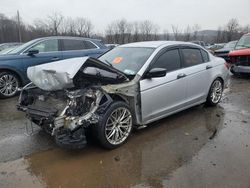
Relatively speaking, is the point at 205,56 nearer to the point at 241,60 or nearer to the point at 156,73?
the point at 156,73

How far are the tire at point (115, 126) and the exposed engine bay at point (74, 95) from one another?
101mm

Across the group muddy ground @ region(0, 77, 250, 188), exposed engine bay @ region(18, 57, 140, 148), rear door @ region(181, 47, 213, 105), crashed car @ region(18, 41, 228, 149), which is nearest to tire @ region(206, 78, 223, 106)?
rear door @ region(181, 47, 213, 105)

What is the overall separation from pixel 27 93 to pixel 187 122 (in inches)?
123

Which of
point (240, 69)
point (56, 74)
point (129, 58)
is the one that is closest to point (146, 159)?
point (56, 74)

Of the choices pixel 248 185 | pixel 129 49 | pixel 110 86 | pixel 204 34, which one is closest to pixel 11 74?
pixel 129 49

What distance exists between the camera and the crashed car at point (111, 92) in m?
3.76

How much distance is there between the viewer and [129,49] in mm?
5363

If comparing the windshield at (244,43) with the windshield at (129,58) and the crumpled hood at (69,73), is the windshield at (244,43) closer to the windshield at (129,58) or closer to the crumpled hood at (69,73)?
the windshield at (129,58)

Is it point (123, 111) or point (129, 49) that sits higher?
point (129, 49)

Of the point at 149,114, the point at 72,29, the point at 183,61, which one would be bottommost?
the point at 149,114

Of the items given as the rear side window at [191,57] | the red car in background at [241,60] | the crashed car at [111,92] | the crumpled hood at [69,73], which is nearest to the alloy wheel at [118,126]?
the crashed car at [111,92]

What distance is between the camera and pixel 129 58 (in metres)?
5.02

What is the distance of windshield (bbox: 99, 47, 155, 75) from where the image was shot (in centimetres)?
467

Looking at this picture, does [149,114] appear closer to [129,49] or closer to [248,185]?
[129,49]
